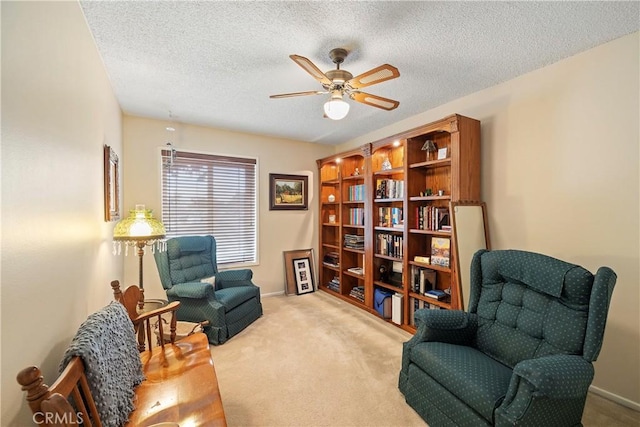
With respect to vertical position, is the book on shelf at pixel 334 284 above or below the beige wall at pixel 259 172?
below

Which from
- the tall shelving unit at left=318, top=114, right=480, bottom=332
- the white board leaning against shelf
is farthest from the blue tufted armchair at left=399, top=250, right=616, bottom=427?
the tall shelving unit at left=318, top=114, right=480, bottom=332

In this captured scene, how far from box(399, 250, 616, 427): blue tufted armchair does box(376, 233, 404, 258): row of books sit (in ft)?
4.15

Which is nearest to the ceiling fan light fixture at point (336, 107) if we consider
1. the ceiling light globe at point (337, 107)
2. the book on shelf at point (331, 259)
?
the ceiling light globe at point (337, 107)

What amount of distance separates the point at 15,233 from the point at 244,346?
2.28m

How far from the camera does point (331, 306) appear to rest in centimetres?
404

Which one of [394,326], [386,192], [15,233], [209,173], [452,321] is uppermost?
[209,173]

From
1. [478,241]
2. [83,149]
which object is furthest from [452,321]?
[83,149]

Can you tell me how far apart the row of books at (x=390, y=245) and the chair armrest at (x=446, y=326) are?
1328mm

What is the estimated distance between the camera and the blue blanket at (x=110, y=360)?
1085 millimetres

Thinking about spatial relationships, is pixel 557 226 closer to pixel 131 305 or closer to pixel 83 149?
pixel 131 305

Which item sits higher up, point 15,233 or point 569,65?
point 569,65

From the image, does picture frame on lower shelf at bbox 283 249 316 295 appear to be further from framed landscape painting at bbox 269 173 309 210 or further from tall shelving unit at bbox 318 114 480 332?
framed landscape painting at bbox 269 173 309 210

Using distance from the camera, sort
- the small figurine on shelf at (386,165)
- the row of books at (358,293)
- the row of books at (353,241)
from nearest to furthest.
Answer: the small figurine on shelf at (386,165), the row of books at (358,293), the row of books at (353,241)

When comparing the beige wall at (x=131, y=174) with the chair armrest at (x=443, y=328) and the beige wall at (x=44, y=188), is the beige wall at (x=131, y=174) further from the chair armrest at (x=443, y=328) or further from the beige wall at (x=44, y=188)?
the chair armrest at (x=443, y=328)
